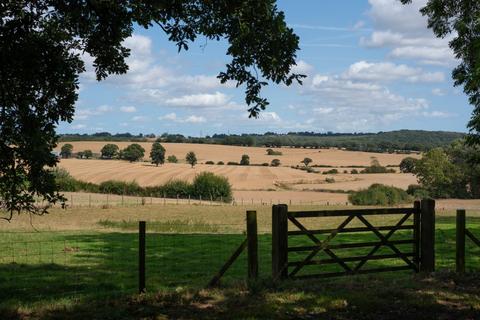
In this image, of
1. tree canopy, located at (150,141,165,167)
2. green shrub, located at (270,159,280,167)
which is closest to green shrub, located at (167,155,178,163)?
tree canopy, located at (150,141,165,167)

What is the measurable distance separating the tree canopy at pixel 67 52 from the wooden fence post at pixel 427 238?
5652mm

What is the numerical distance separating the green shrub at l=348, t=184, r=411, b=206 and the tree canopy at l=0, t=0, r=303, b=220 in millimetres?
64573

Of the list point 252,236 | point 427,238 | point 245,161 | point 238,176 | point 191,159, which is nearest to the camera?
point 252,236

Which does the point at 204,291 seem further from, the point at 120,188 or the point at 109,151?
the point at 109,151

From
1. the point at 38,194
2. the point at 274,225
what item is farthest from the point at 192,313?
the point at 38,194

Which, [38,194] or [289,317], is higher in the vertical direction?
[38,194]

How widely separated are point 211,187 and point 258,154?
5133 centimetres

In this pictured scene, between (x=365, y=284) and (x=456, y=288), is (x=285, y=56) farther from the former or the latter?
(x=456, y=288)

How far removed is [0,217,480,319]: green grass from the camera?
8.83m

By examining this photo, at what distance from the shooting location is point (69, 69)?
8.99 meters

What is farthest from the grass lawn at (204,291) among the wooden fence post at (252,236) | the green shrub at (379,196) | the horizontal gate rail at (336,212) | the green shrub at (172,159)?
the green shrub at (172,159)

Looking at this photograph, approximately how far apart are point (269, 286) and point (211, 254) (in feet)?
30.1

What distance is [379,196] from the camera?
2923 inches

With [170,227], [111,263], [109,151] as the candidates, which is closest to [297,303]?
[111,263]
